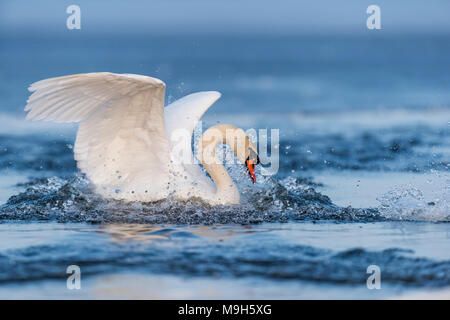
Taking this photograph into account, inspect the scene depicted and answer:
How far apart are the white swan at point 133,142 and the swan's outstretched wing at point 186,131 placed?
1 cm

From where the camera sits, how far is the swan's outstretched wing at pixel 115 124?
8.18 meters

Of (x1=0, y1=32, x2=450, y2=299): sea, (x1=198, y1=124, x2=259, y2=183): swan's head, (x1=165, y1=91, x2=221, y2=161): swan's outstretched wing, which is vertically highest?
(x1=165, y1=91, x2=221, y2=161): swan's outstretched wing

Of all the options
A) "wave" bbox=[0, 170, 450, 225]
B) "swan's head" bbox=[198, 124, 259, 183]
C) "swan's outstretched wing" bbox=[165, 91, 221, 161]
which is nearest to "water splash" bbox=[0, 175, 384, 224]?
"wave" bbox=[0, 170, 450, 225]

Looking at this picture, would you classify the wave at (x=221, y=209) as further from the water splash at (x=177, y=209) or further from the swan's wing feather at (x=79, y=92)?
the swan's wing feather at (x=79, y=92)

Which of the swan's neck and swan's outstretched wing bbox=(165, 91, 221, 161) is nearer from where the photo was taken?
the swan's neck

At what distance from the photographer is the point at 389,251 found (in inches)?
290

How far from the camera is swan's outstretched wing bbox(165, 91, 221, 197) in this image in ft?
29.7

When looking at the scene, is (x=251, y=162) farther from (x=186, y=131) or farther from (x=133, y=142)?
(x=133, y=142)

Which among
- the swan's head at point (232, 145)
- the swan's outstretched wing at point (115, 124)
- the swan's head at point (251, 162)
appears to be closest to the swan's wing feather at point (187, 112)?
the swan's head at point (232, 145)

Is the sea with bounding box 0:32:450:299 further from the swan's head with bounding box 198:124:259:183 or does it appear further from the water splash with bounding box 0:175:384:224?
the swan's head with bounding box 198:124:259:183

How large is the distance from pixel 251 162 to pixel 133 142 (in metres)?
1.31

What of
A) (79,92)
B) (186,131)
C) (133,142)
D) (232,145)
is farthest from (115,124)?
(232,145)
